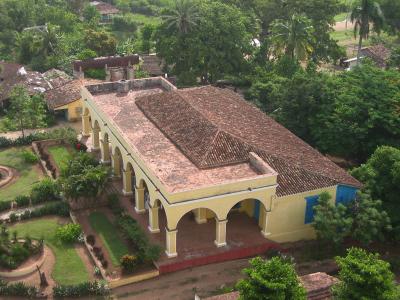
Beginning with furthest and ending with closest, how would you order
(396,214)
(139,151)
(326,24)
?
(326,24) < (139,151) < (396,214)

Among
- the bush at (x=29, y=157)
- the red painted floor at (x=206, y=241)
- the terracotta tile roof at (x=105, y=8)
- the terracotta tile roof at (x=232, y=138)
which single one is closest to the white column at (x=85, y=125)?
the bush at (x=29, y=157)

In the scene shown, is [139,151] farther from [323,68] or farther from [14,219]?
[323,68]

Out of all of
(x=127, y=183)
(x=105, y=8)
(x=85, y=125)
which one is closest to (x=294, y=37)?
(x=85, y=125)

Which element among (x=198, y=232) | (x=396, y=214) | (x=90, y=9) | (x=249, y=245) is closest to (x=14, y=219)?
(x=198, y=232)

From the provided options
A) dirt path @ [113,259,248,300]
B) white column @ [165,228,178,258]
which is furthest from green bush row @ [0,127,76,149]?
dirt path @ [113,259,248,300]

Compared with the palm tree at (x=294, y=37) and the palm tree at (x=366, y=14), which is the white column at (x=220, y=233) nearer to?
the palm tree at (x=294, y=37)

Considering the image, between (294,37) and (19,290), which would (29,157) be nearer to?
(19,290)
